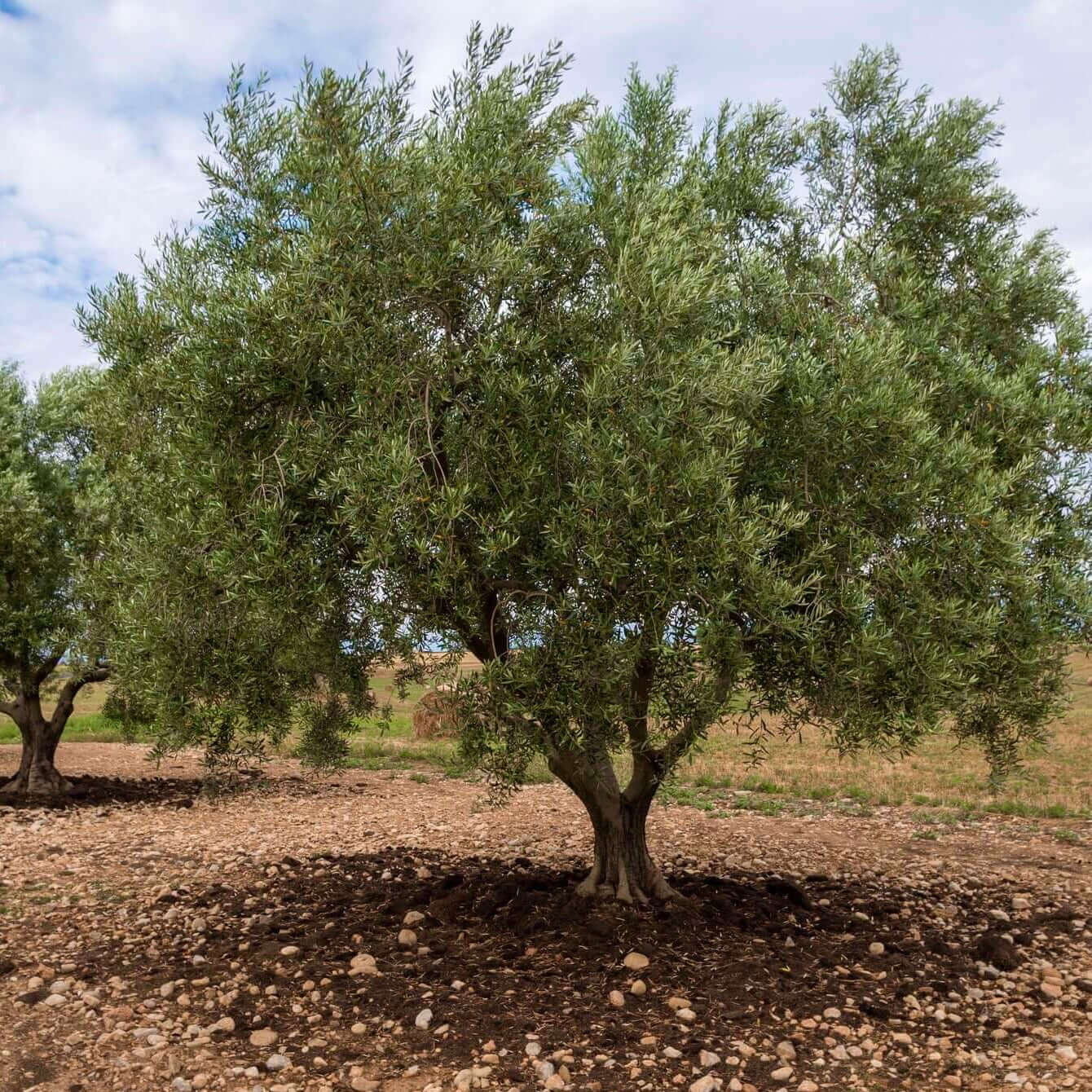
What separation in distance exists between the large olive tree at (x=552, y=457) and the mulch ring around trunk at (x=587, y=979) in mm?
2710

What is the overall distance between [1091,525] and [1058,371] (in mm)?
2112

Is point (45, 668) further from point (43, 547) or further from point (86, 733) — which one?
point (86, 733)

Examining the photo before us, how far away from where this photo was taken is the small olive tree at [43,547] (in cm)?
2345

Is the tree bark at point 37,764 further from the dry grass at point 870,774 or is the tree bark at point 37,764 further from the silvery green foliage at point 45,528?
the dry grass at point 870,774

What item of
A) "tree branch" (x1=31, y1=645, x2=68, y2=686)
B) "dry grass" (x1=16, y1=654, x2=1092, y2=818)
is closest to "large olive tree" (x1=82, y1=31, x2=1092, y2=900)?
"dry grass" (x1=16, y1=654, x2=1092, y2=818)

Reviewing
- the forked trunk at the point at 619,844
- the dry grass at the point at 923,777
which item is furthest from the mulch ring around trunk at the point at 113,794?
the dry grass at the point at 923,777

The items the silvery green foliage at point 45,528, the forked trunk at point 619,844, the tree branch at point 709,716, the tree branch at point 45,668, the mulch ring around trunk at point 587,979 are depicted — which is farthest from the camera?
the tree branch at point 45,668

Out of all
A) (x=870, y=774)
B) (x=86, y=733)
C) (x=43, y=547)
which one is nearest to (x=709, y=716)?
(x=43, y=547)

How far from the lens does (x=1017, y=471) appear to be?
11.6 metres

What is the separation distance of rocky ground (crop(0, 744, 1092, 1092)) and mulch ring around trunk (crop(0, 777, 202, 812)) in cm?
502

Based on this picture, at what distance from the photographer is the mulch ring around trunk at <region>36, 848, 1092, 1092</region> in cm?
1015

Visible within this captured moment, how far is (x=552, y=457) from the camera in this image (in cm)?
1040

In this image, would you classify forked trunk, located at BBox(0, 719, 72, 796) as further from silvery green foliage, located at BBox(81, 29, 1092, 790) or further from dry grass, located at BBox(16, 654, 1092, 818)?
silvery green foliage, located at BBox(81, 29, 1092, 790)

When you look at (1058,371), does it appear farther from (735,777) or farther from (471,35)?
(735,777)
